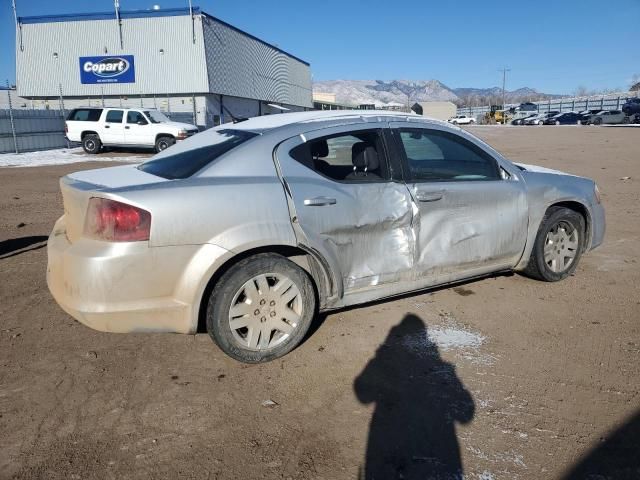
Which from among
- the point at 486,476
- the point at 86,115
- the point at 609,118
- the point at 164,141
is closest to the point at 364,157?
the point at 486,476

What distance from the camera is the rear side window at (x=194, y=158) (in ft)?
10.7

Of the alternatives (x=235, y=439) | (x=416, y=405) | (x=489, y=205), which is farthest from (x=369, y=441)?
(x=489, y=205)

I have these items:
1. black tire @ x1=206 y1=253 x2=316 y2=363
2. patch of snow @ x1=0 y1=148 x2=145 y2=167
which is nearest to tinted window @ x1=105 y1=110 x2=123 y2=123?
patch of snow @ x1=0 y1=148 x2=145 y2=167

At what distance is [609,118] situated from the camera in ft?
152

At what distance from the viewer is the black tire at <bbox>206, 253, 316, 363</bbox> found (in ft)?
9.94

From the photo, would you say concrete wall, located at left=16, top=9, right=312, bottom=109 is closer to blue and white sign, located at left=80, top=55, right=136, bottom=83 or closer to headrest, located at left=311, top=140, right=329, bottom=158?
blue and white sign, located at left=80, top=55, right=136, bottom=83

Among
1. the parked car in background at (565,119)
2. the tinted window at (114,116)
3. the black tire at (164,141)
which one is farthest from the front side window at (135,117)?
the parked car in background at (565,119)

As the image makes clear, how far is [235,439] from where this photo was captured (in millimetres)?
2504

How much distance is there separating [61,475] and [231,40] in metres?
42.7

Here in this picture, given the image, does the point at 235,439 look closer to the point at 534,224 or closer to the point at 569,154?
the point at 534,224

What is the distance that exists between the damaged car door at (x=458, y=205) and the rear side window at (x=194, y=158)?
1.21 metres

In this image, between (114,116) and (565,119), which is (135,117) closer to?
(114,116)

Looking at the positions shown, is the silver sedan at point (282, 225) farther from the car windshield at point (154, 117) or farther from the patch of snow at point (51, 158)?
the car windshield at point (154, 117)

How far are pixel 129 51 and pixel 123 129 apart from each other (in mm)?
18676
